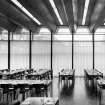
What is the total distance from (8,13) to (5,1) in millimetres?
1271

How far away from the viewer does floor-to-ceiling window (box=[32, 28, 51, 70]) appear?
65.9 feet

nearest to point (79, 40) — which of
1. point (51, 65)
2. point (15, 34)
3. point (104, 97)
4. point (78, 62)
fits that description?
point (78, 62)

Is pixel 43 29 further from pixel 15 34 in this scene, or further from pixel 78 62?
pixel 78 62

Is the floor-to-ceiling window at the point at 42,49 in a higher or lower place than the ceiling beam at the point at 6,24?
lower

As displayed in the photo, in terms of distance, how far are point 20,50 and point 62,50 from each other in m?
3.47

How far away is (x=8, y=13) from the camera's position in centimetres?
1109

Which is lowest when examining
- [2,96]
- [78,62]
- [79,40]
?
[2,96]

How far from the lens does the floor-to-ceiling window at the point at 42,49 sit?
2008 centimetres

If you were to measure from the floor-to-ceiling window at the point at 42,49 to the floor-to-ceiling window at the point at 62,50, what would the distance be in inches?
19.5

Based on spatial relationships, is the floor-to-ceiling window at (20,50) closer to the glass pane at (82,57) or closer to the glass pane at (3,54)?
the glass pane at (3,54)

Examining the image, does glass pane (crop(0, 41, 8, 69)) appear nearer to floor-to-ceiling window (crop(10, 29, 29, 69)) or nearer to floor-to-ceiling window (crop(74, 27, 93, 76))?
floor-to-ceiling window (crop(10, 29, 29, 69))

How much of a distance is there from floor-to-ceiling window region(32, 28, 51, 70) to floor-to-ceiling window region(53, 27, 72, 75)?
0.49 m

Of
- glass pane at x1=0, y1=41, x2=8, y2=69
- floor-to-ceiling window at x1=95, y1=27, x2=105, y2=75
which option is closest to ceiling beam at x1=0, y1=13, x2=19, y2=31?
glass pane at x1=0, y1=41, x2=8, y2=69

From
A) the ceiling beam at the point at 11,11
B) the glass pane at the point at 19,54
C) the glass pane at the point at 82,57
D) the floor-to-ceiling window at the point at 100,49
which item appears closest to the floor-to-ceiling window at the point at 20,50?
the glass pane at the point at 19,54
